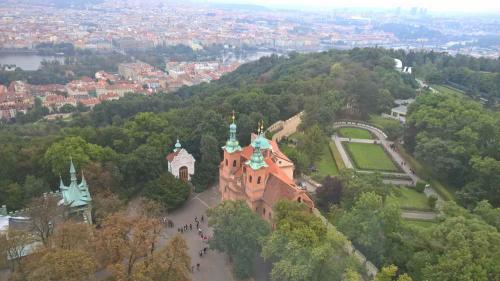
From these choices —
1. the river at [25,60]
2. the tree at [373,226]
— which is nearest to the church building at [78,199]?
the tree at [373,226]

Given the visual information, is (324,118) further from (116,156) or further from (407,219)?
(116,156)

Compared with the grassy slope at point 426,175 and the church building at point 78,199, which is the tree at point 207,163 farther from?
the grassy slope at point 426,175

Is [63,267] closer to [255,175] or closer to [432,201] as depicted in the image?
[255,175]

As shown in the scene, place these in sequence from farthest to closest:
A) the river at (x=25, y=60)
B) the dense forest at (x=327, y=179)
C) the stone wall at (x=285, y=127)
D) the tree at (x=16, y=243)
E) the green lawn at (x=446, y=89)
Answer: the river at (x=25, y=60) < the green lawn at (x=446, y=89) < the stone wall at (x=285, y=127) < the dense forest at (x=327, y=179) < the tree at (x=16, y=243)

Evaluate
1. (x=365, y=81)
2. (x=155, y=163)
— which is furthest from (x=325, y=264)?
(x=365, y=81)

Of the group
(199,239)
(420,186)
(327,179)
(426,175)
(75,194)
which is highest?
(327,179)

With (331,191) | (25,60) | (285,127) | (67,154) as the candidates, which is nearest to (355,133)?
(285,127)

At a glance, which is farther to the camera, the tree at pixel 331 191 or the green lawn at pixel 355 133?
the green lawn at pixel 355 133
